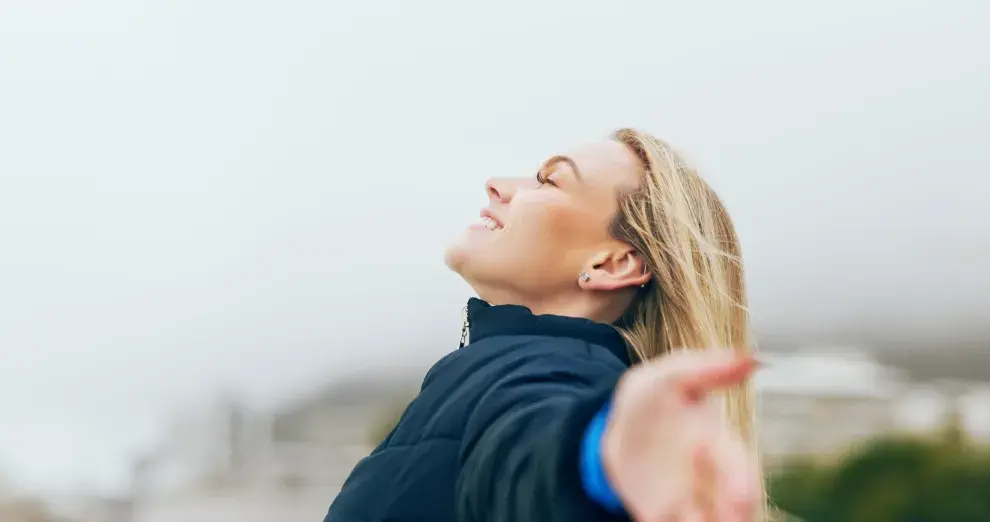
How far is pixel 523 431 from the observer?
0.58 m

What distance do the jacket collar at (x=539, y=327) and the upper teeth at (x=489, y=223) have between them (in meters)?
0.07

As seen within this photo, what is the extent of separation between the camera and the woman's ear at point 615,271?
2.65ft

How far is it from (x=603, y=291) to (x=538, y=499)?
0.30 m

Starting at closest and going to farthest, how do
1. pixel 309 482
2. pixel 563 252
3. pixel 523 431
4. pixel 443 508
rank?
pixel 523 431 < pixel 443 508 < pixel 563 252 < pixel 309 482

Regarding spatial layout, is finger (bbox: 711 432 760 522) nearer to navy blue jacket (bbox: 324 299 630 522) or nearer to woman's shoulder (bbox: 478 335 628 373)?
navy blue jacket (bbox: 324 299 630 522)

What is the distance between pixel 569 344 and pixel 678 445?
288 millimetres

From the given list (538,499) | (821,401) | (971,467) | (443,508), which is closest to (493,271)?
(443,508)

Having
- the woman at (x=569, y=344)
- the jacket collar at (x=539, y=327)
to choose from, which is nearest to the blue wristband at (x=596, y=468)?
the woman at (x=569, y=344)

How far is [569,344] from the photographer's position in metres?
0.74

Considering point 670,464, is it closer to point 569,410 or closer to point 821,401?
point 569,410

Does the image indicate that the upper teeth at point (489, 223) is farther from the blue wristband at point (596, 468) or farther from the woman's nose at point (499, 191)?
the blue wristband at point (596, 468)

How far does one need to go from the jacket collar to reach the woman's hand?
0.97 feet

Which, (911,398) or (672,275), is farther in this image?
→ (911,398)

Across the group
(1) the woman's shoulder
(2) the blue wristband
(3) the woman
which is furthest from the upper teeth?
(2) the blue wristband
